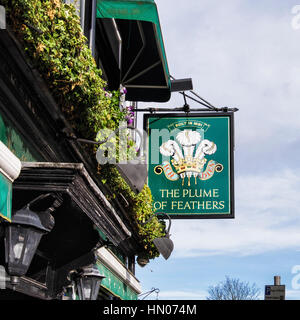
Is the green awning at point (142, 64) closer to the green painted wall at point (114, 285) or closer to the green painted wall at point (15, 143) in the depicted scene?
the green painted wall at point (114, 285)

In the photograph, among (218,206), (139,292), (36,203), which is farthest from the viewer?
(139,292)

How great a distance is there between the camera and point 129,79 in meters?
13.4

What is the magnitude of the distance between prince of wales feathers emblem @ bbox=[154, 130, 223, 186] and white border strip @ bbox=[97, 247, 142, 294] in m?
1.79

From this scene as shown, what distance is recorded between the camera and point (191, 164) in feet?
37.8

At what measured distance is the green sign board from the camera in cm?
493

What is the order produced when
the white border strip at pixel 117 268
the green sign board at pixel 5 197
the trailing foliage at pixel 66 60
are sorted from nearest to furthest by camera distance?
the green sign board at pixel 5 197 < the trailing foliage at pixel 66 60 < the white border strip at pixel 117 268

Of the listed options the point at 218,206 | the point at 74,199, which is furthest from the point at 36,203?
the point at 218,206

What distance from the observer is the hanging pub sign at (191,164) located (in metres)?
11.2

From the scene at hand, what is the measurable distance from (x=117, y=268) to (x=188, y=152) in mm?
2548

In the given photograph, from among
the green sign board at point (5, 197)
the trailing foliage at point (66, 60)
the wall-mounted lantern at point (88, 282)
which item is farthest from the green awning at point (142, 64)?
the green sign board at point (5, 197)

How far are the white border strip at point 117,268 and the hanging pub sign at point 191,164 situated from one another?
1250 millimetres

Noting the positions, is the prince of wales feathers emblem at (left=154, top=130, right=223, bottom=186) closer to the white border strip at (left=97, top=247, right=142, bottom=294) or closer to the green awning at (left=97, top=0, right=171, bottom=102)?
the green awning at (left=97, top=0, right=171, bottom=102)
